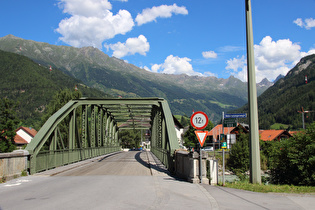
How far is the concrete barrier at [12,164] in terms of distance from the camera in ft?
36.3

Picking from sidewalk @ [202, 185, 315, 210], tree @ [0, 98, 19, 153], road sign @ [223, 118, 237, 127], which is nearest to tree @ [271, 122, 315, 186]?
road sign @ [223, 118, 237, 127]

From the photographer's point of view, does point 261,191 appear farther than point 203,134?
No

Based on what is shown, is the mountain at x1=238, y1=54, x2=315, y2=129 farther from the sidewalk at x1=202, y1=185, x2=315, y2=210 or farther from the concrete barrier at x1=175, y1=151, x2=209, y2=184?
the sidewalk at x1=202, y1=185, x2=315, y2=210

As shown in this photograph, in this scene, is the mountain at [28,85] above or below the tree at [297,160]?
above

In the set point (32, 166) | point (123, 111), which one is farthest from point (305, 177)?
point (123, 111)

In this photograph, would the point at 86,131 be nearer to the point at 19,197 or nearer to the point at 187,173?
the point at 187,173

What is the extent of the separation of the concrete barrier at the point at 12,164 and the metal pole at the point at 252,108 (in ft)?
27.6

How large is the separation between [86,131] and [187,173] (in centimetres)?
1634

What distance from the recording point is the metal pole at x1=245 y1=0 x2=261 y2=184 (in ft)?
33.1

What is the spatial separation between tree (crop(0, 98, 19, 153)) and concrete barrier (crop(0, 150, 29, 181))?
40842 mm

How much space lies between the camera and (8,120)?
53.2 metres

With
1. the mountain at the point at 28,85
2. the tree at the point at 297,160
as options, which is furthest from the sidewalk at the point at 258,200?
the mountain at the point at 28,85

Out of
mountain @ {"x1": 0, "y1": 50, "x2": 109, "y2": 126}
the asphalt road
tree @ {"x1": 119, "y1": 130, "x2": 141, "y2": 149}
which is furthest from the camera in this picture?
mountain @ {"x1": 0, "y1": 50, "x2": 109, "y2": 126}

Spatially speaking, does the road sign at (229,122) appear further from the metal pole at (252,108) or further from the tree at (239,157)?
the tree at (239,157)
